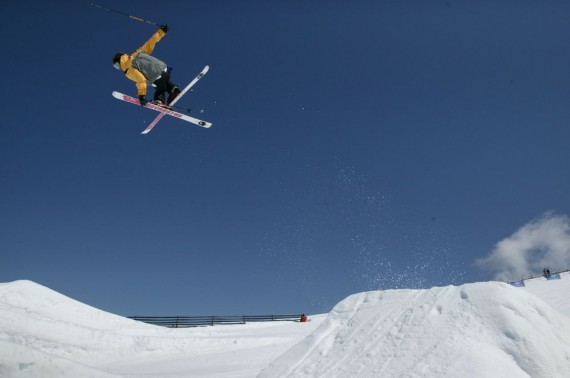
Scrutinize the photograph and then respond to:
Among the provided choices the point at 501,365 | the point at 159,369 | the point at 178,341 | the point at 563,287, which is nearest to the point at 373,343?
A: the point at 501,365

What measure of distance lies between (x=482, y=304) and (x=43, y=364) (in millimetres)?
5931

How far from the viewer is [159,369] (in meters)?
10.2

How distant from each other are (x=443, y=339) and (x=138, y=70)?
9085 mm

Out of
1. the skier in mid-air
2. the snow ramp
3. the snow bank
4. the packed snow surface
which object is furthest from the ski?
the snow ramp

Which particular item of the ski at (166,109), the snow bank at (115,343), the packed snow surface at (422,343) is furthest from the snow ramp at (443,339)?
the ski at (166,109)

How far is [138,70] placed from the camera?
10.1 m

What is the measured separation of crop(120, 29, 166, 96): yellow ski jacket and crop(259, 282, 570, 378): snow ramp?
7.45 meters

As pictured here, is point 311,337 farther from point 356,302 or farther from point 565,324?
point 565,324

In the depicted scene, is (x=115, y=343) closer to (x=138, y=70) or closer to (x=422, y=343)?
(x=138, y=70)

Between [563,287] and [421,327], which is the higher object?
[563,287]

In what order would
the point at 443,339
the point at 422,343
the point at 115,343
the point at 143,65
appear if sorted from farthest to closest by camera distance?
the point at 115,343
the point at 143,65
the point at 422,343
the point at 443,339

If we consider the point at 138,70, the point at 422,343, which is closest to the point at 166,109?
the point at 138,70

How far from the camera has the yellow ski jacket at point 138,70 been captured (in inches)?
395

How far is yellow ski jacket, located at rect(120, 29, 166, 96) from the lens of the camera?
10.0m
